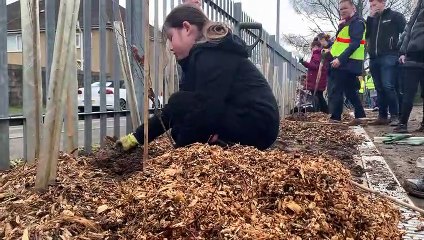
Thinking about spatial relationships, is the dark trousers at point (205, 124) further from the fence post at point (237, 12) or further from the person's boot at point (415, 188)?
the fence post at point (237, 12)

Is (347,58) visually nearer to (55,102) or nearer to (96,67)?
(96,67)

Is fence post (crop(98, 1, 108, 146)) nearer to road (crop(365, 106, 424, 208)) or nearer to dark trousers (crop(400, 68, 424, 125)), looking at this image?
road (crop(365, 106, 424, 208))

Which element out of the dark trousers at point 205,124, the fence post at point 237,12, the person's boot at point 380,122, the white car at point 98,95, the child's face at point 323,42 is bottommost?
the person's boot at point 380,122

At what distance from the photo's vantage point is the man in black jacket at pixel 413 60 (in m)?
5.70

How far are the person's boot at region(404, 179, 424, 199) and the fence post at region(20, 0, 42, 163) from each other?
2.05 m

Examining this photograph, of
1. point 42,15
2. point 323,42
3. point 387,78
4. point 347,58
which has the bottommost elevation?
point 387,78

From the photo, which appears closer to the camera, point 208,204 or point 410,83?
point 208,204

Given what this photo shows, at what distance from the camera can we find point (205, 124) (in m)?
2.94

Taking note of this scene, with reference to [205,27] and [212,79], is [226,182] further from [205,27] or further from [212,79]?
[205,27]

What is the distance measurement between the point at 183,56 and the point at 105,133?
5.44 feet

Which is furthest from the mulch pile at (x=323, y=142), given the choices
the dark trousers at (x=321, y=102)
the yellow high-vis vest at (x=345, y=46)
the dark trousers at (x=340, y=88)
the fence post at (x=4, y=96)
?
the dark trousers at (x=321, y=102)

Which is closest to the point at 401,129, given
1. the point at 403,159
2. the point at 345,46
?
the point at 345,46

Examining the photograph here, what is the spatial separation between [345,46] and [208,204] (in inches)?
248

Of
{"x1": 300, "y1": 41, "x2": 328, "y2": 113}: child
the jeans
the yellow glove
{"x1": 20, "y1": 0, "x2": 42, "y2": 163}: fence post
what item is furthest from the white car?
{"x1": 300, "y1": 41, "x2": 328, "y2": 113}: child
